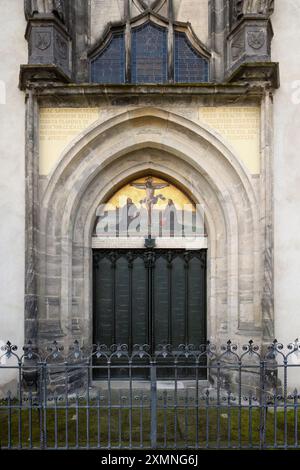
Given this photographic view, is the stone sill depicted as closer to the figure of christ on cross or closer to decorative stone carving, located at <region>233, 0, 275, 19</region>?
decorative stone carving, located at <region>233, 0, 275, 19</region>

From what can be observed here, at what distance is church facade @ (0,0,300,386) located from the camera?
22.0 feet

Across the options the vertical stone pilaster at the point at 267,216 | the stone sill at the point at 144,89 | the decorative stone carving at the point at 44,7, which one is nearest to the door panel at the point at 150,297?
the vertical stone pilaster at the point at 267,216

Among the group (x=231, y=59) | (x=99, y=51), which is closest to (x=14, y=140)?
(x=99, y=51)

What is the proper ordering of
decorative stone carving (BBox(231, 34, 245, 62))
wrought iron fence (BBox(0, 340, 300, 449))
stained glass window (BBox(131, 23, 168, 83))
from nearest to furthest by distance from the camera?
wrought iron fence (BBox(0, 340, 300, 449)) < decorative stone carving (BBox(231, 34, 245, 62)) < stained glass window (BBox(131, 23, 168, 83))

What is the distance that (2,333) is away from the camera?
6719 millimetres

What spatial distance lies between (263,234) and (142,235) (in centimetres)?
212

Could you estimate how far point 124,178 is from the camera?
299 inches

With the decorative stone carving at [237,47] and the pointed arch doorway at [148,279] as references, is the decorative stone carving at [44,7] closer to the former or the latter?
the decorative stone carving at [237,47]

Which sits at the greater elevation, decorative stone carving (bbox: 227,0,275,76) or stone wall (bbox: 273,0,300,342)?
decorative stone carving (bbox: 227,0,275,76)

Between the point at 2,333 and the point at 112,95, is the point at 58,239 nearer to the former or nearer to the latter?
the point at 2,333

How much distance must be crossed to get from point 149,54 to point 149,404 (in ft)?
18.4

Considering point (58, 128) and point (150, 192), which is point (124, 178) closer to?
point (150, 192)

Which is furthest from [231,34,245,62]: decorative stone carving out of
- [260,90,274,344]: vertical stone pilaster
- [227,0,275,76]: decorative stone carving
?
[260,90,274,344]: vertical stone pilaster

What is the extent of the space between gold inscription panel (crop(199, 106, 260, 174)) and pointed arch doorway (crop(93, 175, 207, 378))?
1.36m
